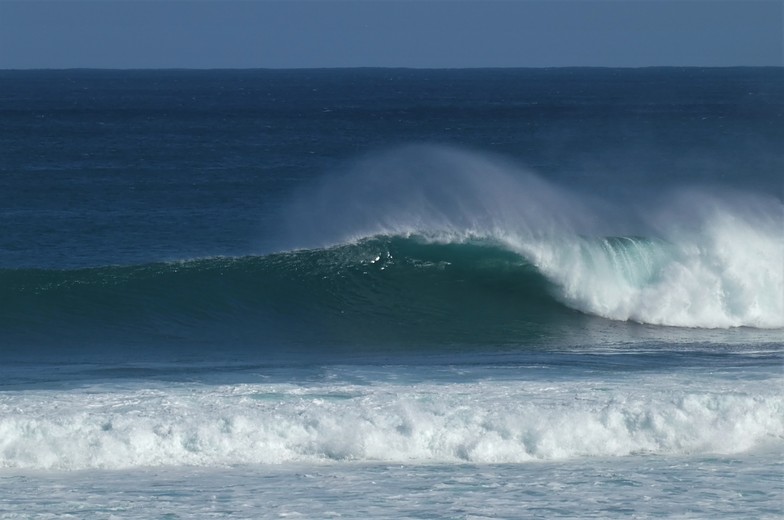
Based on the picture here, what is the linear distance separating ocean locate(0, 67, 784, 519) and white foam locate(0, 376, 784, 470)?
0.03 metres

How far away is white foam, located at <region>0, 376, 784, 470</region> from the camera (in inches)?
398

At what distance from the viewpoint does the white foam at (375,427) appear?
10102 mm

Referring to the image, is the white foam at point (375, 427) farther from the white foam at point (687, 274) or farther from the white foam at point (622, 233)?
the white foam at point (622, 233)

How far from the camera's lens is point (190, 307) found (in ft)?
56.6

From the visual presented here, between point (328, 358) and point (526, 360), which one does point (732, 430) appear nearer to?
point (526, 360)

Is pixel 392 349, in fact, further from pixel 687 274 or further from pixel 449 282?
pixel 687 274

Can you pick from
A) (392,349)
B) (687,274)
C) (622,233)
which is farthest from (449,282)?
(687,274)

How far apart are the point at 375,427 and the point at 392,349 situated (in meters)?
4.53

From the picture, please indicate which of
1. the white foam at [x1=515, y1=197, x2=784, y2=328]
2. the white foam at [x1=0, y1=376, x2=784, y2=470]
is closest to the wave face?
the white foam at [x1=515, y1=197, x2=784, y2=328]

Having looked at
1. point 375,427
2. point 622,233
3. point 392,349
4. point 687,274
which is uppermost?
point 622,233

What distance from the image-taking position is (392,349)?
15.0m

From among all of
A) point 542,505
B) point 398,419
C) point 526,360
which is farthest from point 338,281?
point 542,505

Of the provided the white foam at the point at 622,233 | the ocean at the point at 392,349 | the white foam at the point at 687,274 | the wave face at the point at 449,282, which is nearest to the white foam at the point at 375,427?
the ocean at the point at 392,349

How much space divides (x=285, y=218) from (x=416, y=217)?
8.95 metres
